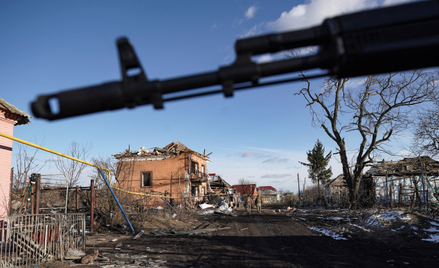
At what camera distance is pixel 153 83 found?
2068mm

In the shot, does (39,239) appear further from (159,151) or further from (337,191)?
(337,191)

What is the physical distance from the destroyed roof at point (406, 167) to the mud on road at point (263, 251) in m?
6.48

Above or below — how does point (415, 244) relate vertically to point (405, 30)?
below

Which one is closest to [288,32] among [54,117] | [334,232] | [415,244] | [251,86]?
[251,86]

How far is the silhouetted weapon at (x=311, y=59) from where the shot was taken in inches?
75.1

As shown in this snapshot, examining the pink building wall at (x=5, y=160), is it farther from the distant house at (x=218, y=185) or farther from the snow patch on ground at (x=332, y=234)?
the distant house at (x=218, y=185)

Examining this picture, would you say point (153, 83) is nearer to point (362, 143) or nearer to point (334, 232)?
point (334, 232)

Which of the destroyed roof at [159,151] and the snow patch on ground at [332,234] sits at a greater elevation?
the destroyed roof at [159,151]

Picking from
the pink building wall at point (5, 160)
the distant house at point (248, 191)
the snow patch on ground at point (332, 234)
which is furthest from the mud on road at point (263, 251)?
the distant house at point (248, 191)

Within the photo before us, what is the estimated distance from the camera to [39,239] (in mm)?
7730

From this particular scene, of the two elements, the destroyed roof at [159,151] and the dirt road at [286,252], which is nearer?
the dirt road at [286,252]

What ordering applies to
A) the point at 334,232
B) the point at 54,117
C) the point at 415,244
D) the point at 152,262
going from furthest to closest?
1. the point at 334,232
2. the point at 415,244
3. the point at 152,262
4. the point at 54,117

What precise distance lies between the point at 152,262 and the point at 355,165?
19198 millimetres

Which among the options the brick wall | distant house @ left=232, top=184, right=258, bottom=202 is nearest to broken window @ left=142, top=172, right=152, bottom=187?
the brick wall
